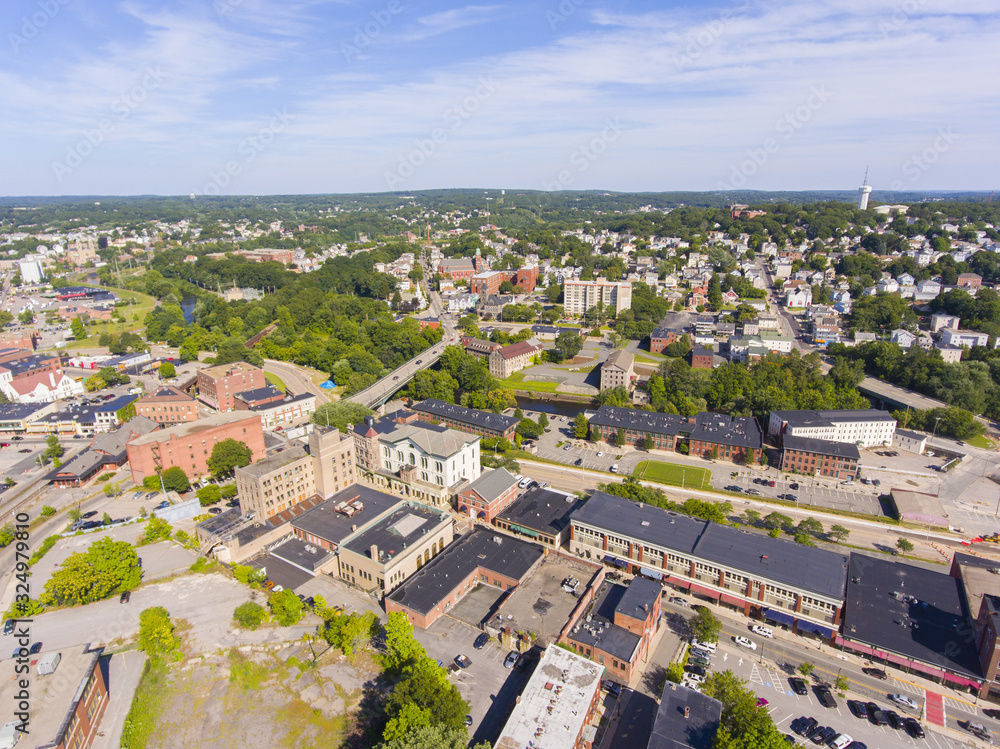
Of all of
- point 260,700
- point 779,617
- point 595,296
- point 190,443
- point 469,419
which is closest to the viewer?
point 260,700

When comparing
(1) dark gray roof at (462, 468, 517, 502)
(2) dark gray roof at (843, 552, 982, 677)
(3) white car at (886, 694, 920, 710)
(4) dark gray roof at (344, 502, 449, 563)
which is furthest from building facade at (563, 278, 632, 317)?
A: (3) white car at (886, 694, 920, 710)

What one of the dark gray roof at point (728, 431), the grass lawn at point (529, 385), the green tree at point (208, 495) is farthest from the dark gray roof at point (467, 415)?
the green tree at point (208, 495)

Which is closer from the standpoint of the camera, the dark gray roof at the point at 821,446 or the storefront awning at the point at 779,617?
the storefront awning at the point at 779,617

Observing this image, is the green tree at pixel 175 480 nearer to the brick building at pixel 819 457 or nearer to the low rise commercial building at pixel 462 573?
the low rise commercial building at pixel 462 573

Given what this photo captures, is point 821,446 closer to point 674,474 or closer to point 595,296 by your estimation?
point 674,474

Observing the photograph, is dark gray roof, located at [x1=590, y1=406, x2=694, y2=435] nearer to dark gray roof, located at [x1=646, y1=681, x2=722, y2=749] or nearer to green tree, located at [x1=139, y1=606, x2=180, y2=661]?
dark gray roof, located at [x1=646, y1=681, x2=722, y2=749]

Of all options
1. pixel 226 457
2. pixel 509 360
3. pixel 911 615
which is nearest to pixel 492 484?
pixel 226 457

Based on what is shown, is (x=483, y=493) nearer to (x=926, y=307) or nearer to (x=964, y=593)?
(x=964, y=593)
